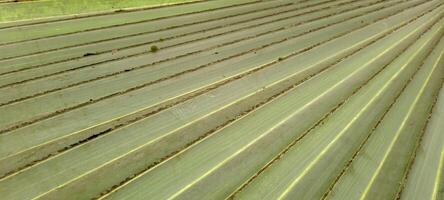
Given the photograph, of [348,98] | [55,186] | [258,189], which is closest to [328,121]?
[348,98]

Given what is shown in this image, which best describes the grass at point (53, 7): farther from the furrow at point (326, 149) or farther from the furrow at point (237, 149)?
the furrow at point (326, 149)

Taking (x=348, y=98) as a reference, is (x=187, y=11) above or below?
above

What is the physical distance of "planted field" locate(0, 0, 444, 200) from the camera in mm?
2500

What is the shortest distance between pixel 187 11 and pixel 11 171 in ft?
8.41

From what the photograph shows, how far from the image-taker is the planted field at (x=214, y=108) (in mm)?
2500

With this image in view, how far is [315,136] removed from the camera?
2953mm

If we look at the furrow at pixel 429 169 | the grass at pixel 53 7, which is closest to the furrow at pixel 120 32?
the grass at pixel 53 7

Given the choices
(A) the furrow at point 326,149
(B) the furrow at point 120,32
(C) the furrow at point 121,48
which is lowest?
(A) the furrow at point 326,149

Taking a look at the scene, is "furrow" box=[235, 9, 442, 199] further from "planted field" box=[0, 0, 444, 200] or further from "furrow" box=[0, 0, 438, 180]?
"furrow" box=[0, 0, 438, 180]

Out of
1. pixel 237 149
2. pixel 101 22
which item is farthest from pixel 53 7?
pixel 237 149

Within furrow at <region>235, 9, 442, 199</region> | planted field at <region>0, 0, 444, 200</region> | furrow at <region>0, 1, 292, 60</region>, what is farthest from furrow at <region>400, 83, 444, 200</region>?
furrow at <region>0, 1, 292, 60</region>

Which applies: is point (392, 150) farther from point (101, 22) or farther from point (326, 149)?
point (101, 22)

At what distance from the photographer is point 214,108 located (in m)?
3.08

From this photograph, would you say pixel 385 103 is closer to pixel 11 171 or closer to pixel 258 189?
pixel 258 189
